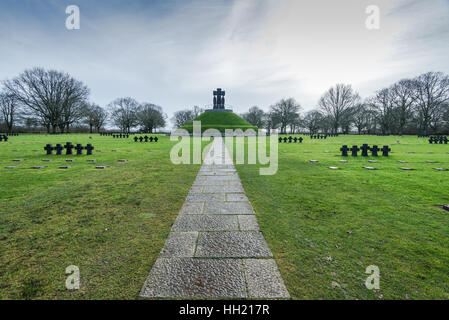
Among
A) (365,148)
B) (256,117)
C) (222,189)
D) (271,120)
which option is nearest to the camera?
(222,189)

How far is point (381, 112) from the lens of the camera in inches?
2135

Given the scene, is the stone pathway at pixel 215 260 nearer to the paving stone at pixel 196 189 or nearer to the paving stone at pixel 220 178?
the paving stone at pixel 196 189

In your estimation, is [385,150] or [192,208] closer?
[192,208]

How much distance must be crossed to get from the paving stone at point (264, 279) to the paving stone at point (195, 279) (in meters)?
0.08

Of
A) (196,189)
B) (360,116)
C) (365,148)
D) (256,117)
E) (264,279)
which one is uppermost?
(256,117)

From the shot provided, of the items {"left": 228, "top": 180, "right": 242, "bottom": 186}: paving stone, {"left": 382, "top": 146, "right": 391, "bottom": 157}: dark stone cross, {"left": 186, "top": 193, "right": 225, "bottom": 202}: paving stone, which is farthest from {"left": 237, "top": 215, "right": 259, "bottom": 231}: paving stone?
{"left": 382, "top": 146, "right": 391, "bottom": 157}: dark stone cross

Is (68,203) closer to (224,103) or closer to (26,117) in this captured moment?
(224,103)

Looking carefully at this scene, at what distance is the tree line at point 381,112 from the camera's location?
4412 centimetres

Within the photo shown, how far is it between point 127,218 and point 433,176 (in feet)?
31.5

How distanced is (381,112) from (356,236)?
224 feet

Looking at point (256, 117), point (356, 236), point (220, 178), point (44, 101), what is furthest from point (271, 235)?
point (256, 117)

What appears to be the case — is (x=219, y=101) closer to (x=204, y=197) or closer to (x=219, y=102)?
(x=219, y=102)

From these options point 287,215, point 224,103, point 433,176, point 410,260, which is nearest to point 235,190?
point 287,215

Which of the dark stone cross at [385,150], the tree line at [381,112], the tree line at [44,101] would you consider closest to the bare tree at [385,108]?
the tree line at [381,112]
